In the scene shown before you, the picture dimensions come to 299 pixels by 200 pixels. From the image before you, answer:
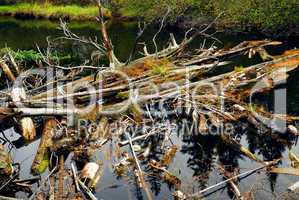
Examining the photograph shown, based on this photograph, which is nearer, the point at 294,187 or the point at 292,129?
the point at 294,187

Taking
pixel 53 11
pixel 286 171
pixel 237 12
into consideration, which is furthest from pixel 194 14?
pixel 286 171

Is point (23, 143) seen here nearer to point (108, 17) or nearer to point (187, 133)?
point (187, 133)

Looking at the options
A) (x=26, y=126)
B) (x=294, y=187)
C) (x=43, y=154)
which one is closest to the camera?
(x=294, y=187)

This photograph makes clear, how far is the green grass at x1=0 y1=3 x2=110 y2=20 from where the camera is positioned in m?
41.1

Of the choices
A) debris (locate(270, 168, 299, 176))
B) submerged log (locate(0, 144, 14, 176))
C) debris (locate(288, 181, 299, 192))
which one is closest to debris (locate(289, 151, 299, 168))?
debris (locate(270, 168, 299, 176))

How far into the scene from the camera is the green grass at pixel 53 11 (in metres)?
41.1

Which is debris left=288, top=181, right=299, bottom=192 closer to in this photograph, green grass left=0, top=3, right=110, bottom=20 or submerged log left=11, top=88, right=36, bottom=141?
submerged log left=11, top=88, right=36, bottom=141

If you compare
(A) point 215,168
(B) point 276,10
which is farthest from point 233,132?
(B) point 276,10

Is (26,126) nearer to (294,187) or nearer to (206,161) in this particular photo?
(206,161)

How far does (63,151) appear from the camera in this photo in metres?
11.0

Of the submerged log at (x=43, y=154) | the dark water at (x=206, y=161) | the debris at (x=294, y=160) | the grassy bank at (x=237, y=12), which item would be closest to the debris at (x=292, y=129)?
the dark water at (x=206, y=161)

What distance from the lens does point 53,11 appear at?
43406 millimetres

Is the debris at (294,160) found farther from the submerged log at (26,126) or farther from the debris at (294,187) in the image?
the submerged log at (26,126)

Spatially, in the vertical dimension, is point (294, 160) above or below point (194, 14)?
below
